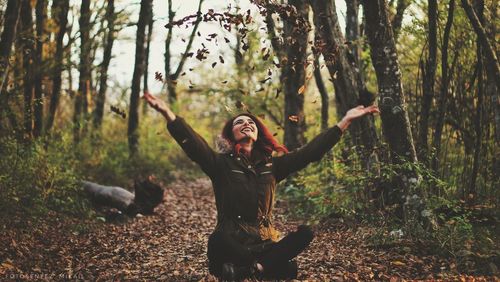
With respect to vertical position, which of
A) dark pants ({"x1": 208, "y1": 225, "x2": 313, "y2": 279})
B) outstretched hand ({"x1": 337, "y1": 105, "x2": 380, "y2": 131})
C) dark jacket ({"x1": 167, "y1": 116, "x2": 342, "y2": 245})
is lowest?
dark pants ({"x1": 208, "y1": 225, "x2": 313, "y2": 279})

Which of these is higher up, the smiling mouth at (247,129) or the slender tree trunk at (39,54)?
the slender tree trunk at (39,54)

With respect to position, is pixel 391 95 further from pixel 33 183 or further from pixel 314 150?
pixel 33 183

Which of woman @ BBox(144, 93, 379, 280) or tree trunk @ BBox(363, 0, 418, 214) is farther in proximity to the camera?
tree trunk @ BBox(363, 0, 418, 214)

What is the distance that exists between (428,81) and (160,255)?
4.70 metres

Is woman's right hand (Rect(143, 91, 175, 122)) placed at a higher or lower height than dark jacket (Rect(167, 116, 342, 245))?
higher

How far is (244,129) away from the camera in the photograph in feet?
17.9

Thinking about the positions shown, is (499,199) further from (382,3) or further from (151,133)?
(151,133)

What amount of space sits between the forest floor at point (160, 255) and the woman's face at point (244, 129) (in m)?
1.59

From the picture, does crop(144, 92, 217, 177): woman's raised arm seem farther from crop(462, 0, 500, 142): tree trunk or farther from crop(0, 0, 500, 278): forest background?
crop(462, 0, 500, 142): tree trunk

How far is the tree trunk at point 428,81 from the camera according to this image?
7715mm

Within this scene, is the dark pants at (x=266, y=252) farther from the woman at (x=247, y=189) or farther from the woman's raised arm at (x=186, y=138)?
the woman's raised arm at (x=186, y=138)

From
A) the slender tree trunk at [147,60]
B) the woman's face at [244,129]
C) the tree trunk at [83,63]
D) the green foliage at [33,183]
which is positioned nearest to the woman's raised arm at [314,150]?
the woman's face at [244,129]

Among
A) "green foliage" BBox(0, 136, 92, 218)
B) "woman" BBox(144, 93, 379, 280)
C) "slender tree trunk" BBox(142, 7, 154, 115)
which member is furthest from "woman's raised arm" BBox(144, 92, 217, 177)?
"slender tree trunk" BBox(142, 7, 154, 115)

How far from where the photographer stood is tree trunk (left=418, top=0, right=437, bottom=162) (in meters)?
7.71
